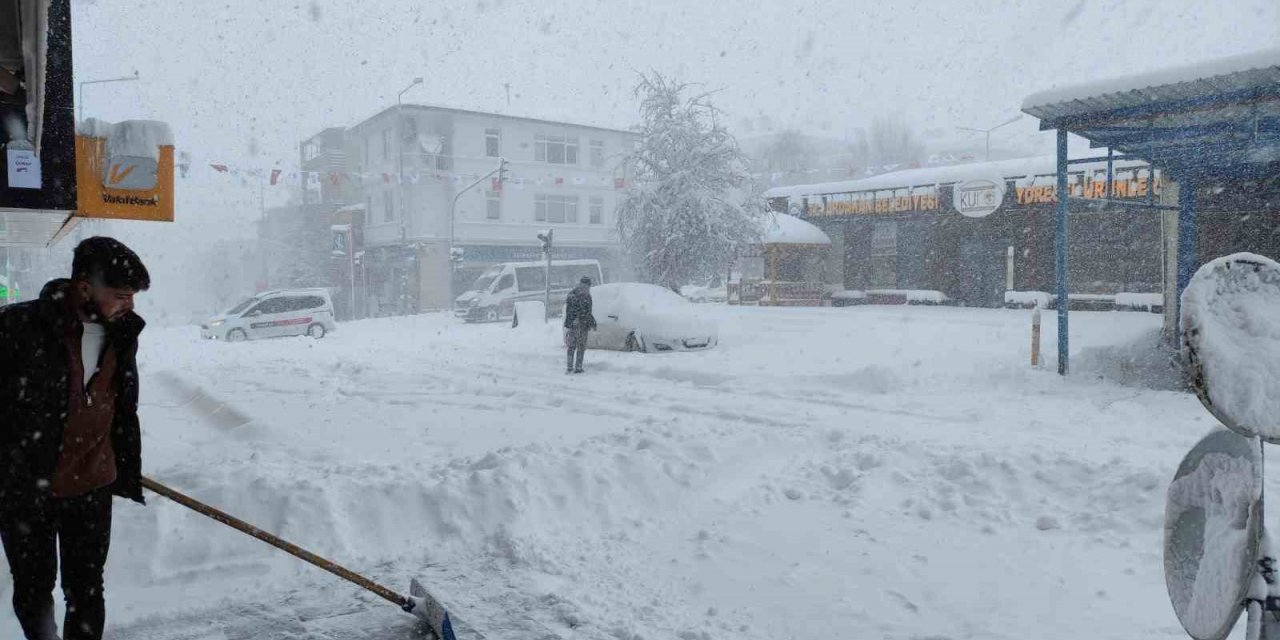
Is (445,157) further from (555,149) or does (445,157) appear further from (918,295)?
(918,295)

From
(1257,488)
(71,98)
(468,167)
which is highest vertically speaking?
(468,167)

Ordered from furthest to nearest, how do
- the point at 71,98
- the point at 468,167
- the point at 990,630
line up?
the point at 468,167 → the point at 71,98 → the point at 990,630

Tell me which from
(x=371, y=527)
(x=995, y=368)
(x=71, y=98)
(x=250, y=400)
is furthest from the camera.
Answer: (x=995, y=368)

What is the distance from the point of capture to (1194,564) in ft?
6.77

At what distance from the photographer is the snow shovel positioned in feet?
11.3

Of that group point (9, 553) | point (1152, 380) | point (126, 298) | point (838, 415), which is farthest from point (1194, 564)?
point (1152, 380)

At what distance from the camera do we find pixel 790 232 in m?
25.5

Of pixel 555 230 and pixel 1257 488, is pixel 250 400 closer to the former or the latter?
pixel 1257 488

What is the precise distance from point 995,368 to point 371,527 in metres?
9.37

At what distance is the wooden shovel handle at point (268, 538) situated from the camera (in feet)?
11.1

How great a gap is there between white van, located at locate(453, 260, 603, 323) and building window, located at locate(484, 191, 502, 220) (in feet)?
36.4

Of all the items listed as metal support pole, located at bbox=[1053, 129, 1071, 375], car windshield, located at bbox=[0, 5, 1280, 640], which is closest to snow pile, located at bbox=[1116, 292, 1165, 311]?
car windshield, located at bbox=[0, 5, 1280, 640]

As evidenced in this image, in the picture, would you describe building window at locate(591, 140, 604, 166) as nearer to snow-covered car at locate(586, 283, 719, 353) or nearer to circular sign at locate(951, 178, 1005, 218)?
circular sign at locate(951, 178, 1005, 218)

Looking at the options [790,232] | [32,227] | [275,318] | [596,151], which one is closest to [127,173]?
[32,227]
